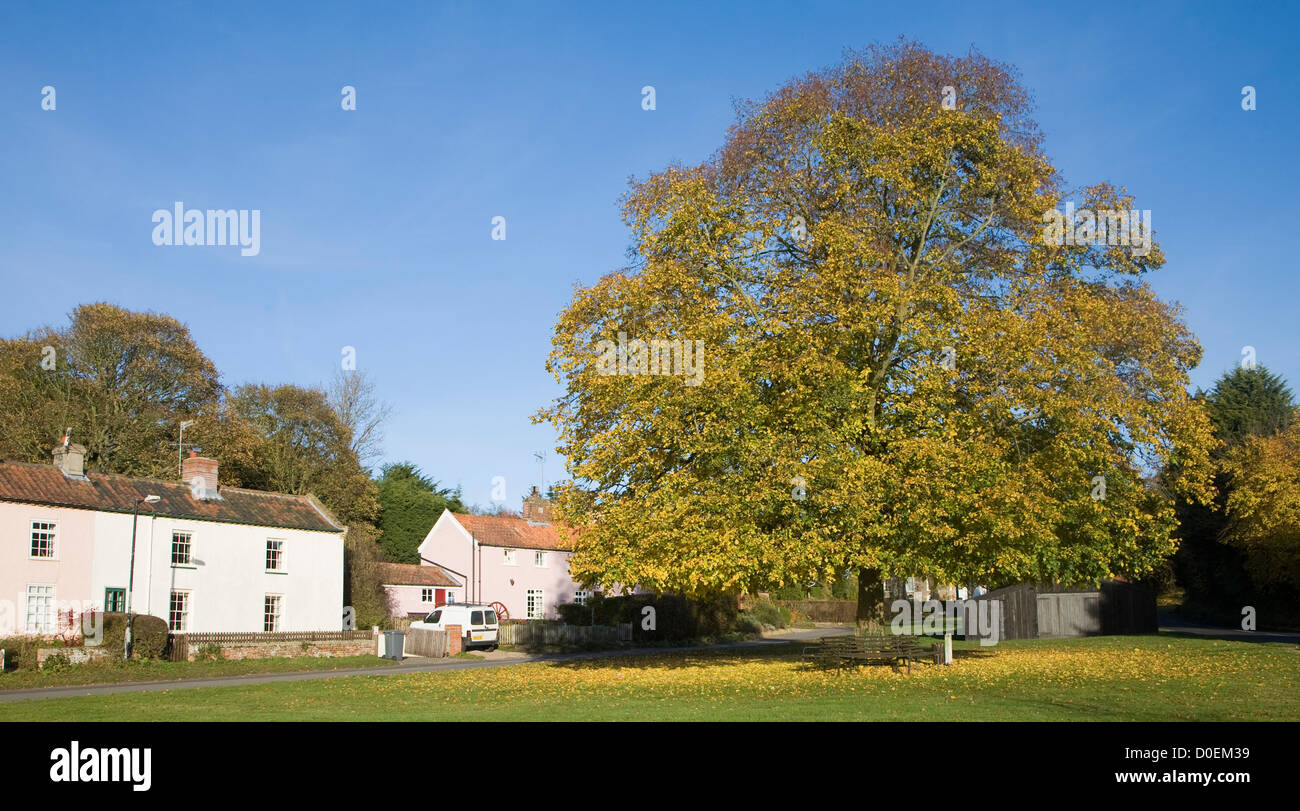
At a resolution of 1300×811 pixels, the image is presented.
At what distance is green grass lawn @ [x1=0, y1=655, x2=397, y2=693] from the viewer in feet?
83.9

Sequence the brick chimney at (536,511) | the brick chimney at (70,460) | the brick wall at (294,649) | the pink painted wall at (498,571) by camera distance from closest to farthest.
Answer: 1. the brick wall at (294,649)
2. the brick chimney at (70,460)
3. the pink painted wall at (498,571)
4. the brick chimney at (536,511)

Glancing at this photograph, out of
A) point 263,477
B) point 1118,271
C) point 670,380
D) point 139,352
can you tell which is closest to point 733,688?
point 670,380

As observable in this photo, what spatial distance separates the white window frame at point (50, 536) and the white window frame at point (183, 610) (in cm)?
436

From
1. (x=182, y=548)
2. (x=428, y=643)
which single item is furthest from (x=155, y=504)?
(x=428, y=643)

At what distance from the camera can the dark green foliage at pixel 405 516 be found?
218ft

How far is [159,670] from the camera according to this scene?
28.7 meters

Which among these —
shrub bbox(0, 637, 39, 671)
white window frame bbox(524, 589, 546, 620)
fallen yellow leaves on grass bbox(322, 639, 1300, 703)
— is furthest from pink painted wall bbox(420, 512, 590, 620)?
shrub bbox(0, 637, 39, 671)

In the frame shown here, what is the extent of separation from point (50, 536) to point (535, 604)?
2905 cm

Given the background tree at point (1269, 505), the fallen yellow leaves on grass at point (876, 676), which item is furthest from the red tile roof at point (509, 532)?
the background tree at point (1269, 505)

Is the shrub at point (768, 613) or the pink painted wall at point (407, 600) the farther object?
the shrub at point (768, 613)

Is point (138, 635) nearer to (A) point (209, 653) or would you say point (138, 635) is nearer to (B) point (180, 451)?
(A) point (209, 653)

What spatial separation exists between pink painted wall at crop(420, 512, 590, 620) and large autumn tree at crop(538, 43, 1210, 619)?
30728mm

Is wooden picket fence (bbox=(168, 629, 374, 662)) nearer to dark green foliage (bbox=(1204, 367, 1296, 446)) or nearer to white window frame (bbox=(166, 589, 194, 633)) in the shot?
white window frame (bbox=(166, 589, 194, 633))

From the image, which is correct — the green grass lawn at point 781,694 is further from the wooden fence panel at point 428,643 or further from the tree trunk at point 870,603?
the wooden fence panel at point 428,643
